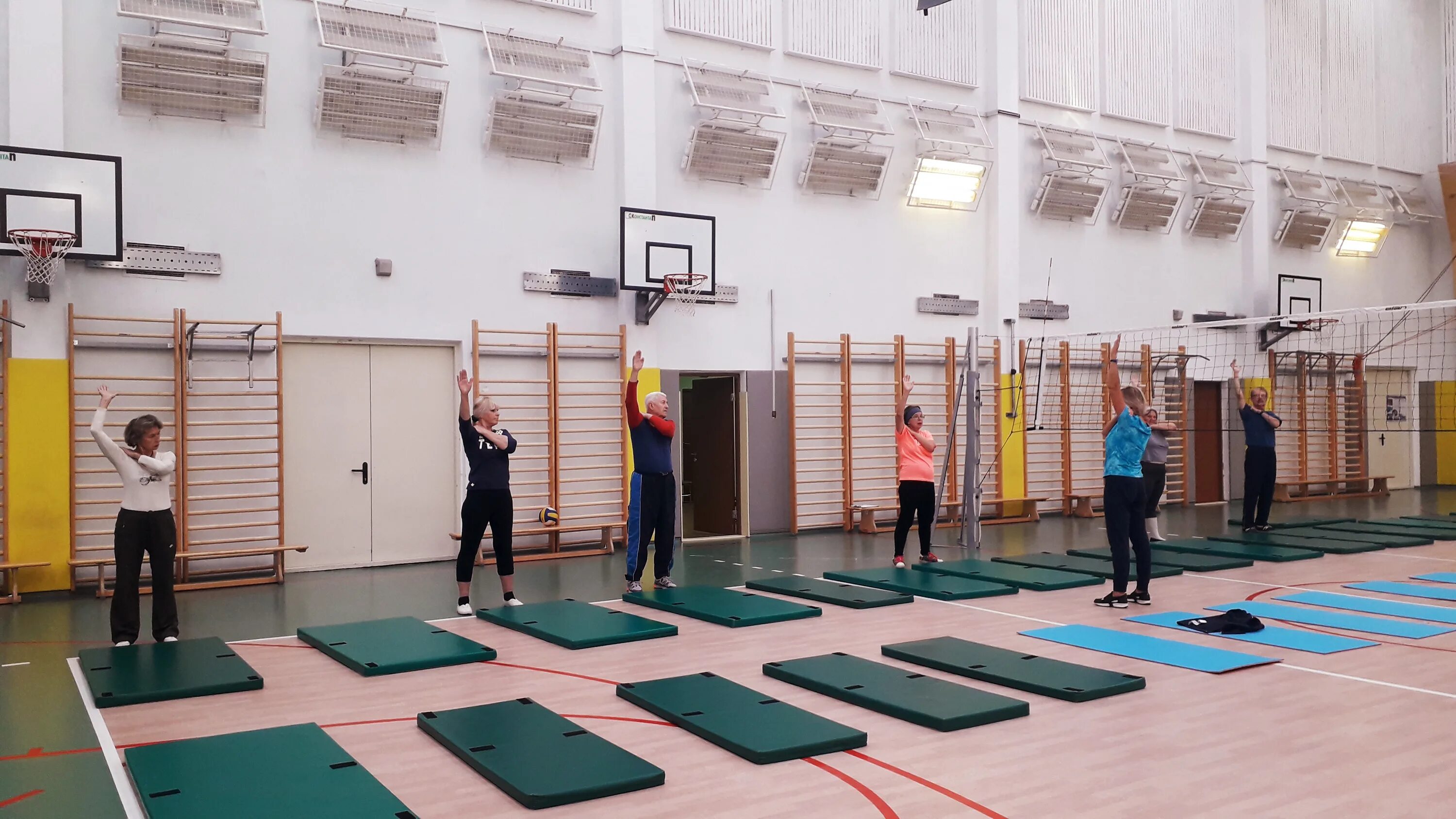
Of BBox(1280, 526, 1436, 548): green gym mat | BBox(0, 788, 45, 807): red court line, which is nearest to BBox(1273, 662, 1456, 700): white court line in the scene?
BBox(0, 788, 45, 807): red court line

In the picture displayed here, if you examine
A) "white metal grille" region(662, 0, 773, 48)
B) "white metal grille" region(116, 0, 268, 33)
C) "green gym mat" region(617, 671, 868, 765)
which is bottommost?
"green gym mat" region(617, 671, 868, 765)

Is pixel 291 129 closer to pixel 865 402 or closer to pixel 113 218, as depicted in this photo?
pixel 113 218

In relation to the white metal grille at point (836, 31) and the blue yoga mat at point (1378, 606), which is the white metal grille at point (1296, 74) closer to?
the white metal grille at point (836, 31)

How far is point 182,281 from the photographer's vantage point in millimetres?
7559

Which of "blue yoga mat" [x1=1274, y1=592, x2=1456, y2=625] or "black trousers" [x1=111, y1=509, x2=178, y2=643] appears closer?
"black trousers" [x1=111, y1=509, x2=178, y2=643]

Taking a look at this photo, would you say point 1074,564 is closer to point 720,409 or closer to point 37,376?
point 720,409

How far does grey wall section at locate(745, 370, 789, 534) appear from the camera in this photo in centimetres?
1010

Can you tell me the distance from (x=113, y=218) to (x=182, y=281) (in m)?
0.69

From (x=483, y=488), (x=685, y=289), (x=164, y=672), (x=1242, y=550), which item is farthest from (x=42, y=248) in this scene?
(x=1242, y=550)

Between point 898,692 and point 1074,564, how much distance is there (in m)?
4.17

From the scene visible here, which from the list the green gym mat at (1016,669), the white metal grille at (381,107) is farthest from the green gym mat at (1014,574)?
the white metal grille at (381,107)

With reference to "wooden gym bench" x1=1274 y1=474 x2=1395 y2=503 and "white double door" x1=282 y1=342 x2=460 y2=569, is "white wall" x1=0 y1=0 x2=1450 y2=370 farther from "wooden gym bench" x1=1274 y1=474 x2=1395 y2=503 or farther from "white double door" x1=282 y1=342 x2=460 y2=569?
"wooden gym bench" x1=1274 y1=474 x2=1395 y2=503

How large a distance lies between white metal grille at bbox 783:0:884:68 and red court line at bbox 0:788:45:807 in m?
8.96

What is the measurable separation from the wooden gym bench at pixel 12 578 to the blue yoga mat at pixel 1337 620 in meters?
7.53
